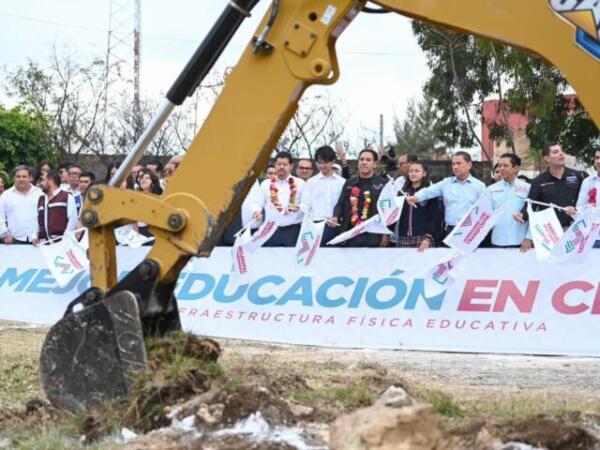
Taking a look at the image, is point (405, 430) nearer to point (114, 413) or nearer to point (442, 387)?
point (114, 413)

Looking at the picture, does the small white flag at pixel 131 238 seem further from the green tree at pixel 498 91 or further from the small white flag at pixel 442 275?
the green tree at pixel 498 91

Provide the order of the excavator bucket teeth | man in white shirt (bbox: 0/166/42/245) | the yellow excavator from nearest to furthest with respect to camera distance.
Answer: the yellow excavator < the excavator bucket teeth < man in white shirt (bbox: 0/166/42/245)

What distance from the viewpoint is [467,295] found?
10.5 meters

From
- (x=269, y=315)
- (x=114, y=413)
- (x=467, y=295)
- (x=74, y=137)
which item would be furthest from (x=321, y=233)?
(x=74, y=137)

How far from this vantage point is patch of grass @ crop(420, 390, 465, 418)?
6.53 metres

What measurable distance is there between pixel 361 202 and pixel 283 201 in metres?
1.20

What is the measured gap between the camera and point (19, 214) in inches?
572

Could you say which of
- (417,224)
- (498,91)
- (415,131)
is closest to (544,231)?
(417,224)

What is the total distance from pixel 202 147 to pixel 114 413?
1.60m

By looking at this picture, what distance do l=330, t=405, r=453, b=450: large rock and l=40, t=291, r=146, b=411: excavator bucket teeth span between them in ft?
5.18

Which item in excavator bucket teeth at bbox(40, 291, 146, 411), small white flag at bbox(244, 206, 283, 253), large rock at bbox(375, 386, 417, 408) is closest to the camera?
large rock at bbox(375, 386, 417, 408)

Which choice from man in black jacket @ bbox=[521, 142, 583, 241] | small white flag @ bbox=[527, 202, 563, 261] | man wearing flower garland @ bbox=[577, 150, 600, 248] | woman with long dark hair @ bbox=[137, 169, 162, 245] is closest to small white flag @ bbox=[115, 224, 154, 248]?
woman with long dark hair @ bbox=[137, 169, 162, 245]

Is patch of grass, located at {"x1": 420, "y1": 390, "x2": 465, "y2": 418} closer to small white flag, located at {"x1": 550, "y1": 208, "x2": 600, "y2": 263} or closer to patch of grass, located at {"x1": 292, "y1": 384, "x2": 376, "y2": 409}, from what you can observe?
patch of grass, located at {"x1": 292, "y1": 384, "x2": 376, "y2": 409}

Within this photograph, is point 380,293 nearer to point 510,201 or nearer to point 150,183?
point 510,201
